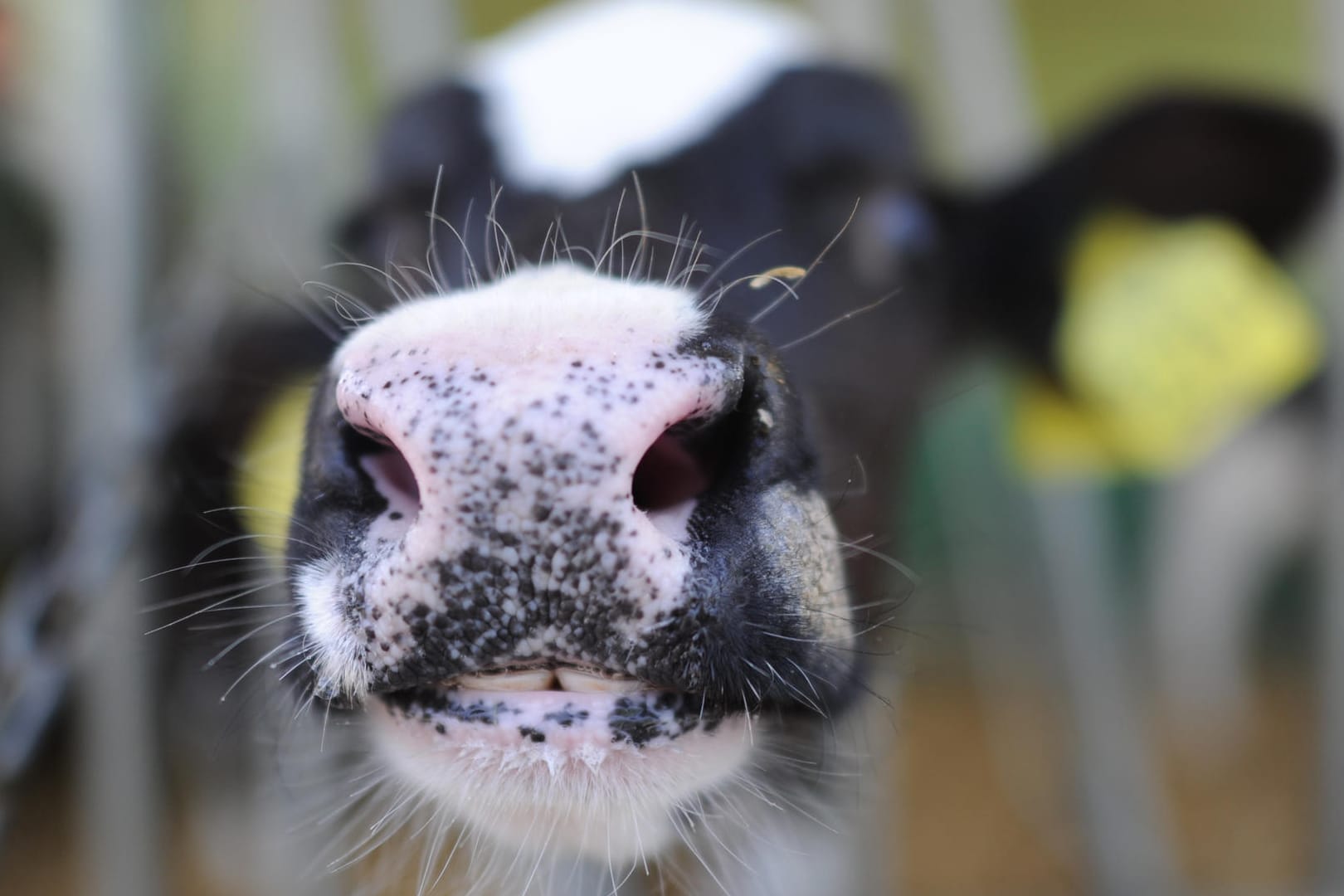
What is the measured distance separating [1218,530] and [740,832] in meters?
3.69

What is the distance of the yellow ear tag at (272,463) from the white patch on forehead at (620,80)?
432 mm

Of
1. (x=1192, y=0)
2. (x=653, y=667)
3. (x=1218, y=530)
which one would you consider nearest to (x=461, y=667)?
(x=653, y=667)

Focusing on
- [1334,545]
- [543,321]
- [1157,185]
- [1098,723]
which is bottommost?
[1098,723]

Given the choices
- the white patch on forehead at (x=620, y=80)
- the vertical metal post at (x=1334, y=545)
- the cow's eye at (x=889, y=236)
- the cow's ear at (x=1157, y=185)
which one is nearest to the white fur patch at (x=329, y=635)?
the white patch on forehead at (x=620, y=80)

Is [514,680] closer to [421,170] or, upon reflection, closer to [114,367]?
[421,170]

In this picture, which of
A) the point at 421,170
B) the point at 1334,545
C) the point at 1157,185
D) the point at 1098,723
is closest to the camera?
the point at 421,170

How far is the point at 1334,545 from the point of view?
1.95 metres

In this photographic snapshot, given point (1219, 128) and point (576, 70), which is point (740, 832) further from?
point (1219, 128)

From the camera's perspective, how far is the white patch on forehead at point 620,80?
1308 millimetres

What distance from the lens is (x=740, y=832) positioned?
991 millimetres

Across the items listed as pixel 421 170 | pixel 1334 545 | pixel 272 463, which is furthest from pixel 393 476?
pixel 1334 545

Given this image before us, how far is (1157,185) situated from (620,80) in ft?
2.91

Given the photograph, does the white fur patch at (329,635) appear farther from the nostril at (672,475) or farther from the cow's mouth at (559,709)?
the nostril at (672,475)

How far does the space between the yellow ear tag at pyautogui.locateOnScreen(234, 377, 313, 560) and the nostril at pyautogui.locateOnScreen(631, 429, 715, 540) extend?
33 cm
